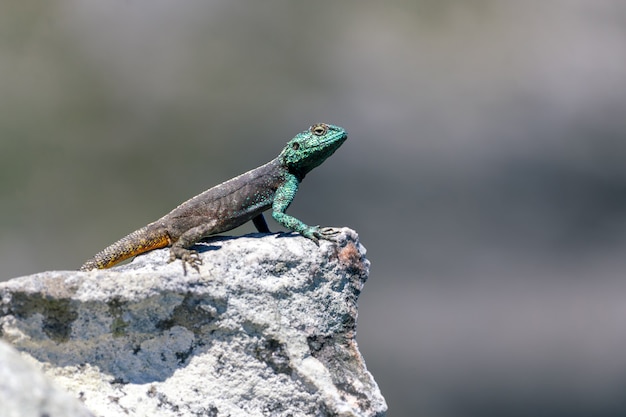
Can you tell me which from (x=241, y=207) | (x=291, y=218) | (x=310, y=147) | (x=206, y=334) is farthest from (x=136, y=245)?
(x=310, y=147)

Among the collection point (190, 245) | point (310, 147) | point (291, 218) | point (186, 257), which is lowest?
point (186, 257)

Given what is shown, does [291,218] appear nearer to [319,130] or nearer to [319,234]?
[319,234]

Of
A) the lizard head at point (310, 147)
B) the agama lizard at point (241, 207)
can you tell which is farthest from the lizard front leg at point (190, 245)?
the lizard head at point (310, 147)

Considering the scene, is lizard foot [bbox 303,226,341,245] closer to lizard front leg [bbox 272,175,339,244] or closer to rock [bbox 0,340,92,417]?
lizard front leg [bbox 272,175,339,244]

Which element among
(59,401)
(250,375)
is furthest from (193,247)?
(59,401)

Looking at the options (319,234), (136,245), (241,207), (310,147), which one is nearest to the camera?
(319,234)

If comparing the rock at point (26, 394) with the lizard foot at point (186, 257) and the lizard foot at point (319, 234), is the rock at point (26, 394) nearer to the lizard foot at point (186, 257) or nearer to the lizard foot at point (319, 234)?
the lizard foot at point (186, 257)

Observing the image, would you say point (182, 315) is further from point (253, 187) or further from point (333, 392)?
point (253, 187)
